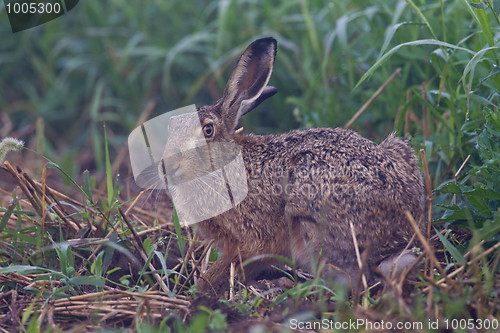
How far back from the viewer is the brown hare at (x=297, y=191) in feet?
11.8

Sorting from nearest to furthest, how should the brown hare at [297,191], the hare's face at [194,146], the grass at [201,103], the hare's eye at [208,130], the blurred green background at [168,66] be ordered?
the grass at [201,103] → the brown hare at [297,191] → the hare's face at [194,146] → the hare's eye at [208,130] → the blurred green background at [168,66]

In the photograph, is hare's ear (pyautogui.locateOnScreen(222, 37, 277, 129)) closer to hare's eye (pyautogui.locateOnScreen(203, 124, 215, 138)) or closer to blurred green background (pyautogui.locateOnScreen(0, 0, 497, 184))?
hare's eye (pyautogui.locateOnScreen(203, 124, 215, 138))

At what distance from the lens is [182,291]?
145 inches

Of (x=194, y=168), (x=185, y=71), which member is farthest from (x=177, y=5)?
(x=194, y=168)

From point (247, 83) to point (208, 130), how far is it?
1.74 ft

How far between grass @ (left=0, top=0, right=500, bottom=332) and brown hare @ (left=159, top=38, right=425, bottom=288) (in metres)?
0.22

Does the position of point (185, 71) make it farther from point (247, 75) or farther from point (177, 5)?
point (247, 75)

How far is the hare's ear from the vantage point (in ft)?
13.8

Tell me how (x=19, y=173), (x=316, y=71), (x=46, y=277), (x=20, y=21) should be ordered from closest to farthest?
(x=46, y=277) → (x=19, y=173) → (x=316, y=71) → (x=20, y=21)

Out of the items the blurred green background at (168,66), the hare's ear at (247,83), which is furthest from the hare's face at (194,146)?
the blurred green background at (168,66)

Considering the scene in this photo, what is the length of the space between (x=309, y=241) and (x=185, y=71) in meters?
3.90

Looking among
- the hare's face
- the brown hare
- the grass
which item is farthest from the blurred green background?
the hare's face

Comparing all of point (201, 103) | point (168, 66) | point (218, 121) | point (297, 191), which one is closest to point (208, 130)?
point (218, 121)

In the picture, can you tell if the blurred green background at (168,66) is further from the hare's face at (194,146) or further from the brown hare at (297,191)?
the hare's face at (194,146)
